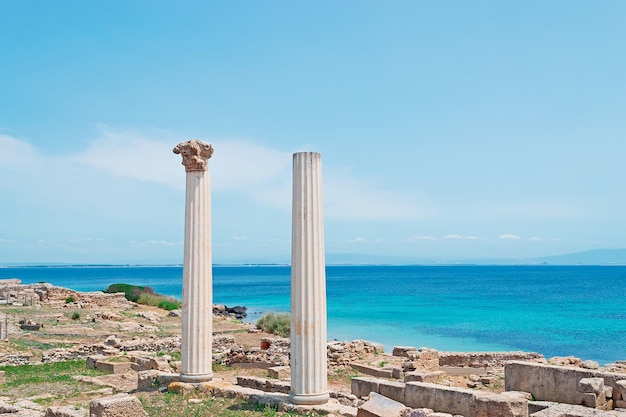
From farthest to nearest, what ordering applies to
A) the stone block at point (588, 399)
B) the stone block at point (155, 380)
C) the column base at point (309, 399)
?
the stone block at point (155, 380), the stone block at point (588, 399), the column base at point (309, 399)

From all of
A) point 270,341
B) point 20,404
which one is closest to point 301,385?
point 20,404

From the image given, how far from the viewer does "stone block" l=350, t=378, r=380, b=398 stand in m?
12.2

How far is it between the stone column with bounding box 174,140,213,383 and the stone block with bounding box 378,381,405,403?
11.2ft

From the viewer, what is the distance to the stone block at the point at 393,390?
11.4 meters

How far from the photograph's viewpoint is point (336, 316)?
174ft

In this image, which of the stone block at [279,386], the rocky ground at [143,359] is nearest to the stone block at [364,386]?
the rocky ground at [143,359]

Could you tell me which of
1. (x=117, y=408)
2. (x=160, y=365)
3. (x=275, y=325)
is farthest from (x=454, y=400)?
(x=275, y=325)

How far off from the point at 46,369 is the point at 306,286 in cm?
1064

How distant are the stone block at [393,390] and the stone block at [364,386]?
0.65 feet

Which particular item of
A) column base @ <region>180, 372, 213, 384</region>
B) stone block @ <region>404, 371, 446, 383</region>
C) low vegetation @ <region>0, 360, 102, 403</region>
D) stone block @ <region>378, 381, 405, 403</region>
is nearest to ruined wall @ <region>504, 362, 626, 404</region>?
stone block @ <region>404, 371, 446, 383</region>

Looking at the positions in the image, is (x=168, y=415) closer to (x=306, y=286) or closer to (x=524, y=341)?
(x=306, y=286)

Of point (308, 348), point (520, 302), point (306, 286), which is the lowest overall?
point (520, 302)

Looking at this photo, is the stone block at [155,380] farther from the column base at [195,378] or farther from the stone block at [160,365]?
the stone block at [160,365]

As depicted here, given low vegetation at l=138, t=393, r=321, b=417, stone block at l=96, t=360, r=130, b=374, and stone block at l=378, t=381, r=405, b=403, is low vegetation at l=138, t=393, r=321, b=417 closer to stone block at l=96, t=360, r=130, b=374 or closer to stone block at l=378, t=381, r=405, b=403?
stone block at l=378, t=381, r=405, b=403
